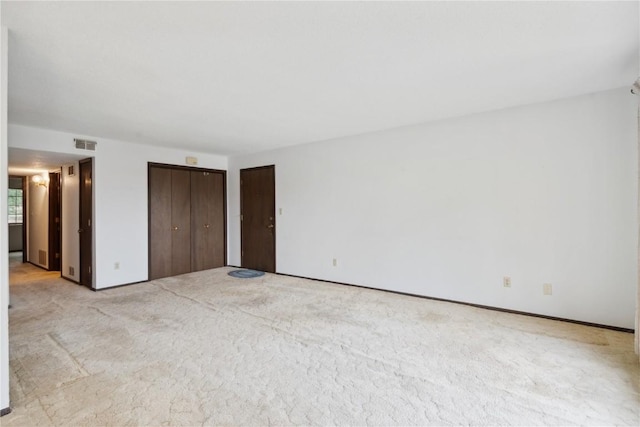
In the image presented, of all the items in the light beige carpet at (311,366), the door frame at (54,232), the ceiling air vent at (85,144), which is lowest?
the light beige carpet at (311,366)

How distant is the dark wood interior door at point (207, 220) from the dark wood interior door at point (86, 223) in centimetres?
159

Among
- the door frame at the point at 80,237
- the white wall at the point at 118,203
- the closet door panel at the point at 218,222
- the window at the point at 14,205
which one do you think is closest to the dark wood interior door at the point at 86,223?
the door frame at the point at 80,237

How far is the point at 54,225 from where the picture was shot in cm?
639

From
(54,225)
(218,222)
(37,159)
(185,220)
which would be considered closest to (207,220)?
(218,222)

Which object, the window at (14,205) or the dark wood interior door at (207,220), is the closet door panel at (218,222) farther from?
the window at (14,205)

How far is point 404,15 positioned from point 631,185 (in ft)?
9.10

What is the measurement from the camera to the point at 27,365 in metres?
2.46

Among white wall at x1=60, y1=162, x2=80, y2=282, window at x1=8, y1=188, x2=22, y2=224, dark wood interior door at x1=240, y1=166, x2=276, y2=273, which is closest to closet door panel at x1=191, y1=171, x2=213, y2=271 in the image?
dark wood interior door at x1=240, y1=166, x2=276, y2=273

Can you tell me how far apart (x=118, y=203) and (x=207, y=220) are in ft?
5.32

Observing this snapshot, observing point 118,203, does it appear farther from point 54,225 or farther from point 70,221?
point 54,225

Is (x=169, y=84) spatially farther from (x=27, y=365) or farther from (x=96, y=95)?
(x=27, y=365)

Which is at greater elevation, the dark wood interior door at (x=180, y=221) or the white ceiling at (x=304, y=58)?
the white ceiling at (x=304, y=58)

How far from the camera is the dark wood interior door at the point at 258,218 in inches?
233

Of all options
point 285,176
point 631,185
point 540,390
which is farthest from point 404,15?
point 285,176
